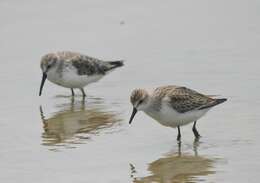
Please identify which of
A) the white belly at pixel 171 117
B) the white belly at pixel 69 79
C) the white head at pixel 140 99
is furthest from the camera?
the white belly at pixel 69 79

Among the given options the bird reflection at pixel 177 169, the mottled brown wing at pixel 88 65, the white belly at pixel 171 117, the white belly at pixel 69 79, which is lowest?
the bird reflection at pixel 177 169

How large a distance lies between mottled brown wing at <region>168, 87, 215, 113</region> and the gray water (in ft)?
1.68

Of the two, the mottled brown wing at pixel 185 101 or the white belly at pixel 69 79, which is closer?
the mottled brown wing at pixel 185 101

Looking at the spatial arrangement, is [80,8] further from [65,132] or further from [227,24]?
[65,132]

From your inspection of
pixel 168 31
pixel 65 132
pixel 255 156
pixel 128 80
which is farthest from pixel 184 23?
pixel 255 156

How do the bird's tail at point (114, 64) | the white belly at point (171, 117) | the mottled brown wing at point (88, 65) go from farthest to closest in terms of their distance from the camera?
the bird's tail at point (114, 64) → the mottled brown wing at point (88, 65) → the white belly at point (171, 117)

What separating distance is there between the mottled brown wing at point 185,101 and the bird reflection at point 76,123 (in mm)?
1515

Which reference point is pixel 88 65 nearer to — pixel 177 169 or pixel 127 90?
pixel 127 90

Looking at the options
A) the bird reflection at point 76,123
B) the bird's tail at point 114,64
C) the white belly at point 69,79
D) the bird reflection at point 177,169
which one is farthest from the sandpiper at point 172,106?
the bird's tail at point 114,64

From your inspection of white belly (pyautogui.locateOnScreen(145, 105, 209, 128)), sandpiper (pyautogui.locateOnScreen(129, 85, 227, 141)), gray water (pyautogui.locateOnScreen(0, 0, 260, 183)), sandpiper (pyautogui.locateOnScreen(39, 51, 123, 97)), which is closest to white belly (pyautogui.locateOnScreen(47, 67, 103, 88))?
sandpiper (pyautogui.locateOnScreen(39, 51, 123, 97))

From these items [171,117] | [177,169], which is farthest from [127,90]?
[177,169]

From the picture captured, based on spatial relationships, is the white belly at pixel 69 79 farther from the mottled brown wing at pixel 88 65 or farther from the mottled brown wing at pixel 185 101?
the mottled brown wing at pixel 185 101

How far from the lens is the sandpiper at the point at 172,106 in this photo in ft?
41.9

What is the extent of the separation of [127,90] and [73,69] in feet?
4.21
